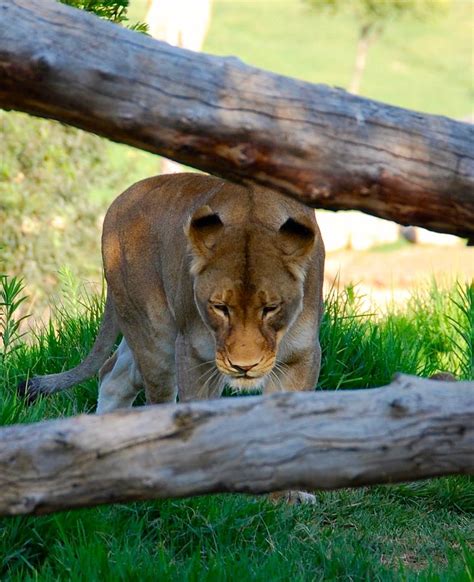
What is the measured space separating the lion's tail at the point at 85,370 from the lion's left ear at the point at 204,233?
1.02m

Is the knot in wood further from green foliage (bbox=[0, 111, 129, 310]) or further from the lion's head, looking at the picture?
green foliage (bbox=[0, 111, 129, 310])

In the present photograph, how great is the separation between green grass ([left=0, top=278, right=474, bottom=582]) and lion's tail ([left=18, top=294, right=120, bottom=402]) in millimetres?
123

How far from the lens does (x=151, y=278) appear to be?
5.11 m

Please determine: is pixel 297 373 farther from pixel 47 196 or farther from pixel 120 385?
pixel 47 196

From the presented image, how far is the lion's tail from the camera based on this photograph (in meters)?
5.08

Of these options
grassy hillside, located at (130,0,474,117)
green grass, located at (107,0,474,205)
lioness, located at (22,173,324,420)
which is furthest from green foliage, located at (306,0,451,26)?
lioness, located at (22,173,324,420)

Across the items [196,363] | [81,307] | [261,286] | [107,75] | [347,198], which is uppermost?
[107,75]

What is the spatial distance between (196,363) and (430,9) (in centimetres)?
2210

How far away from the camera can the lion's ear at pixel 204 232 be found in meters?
4.44

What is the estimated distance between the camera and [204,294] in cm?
450

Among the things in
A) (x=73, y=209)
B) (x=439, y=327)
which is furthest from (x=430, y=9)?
(x=439, y=327)

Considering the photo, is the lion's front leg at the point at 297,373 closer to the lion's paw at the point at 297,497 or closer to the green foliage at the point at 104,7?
the lion's paw at the point at 297,497

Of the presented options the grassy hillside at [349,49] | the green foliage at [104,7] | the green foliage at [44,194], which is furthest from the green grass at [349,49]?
the green foliage at [104,7]

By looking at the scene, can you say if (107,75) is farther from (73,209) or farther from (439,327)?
(73,209)
